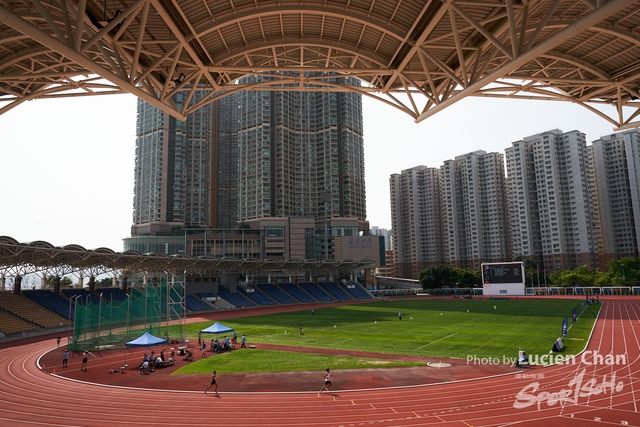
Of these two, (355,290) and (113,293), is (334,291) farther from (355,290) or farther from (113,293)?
(113,293)

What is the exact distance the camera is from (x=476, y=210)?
161500 millimetres

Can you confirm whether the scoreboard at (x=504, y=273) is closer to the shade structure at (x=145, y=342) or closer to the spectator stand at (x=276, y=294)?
the spectator stand at (x=276, y=294)

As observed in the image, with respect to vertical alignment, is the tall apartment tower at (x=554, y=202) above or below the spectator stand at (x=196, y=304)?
above

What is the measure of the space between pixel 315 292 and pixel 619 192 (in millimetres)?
114522

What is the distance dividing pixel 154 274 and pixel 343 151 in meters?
91.0

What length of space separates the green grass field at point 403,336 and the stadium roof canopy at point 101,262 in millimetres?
15281

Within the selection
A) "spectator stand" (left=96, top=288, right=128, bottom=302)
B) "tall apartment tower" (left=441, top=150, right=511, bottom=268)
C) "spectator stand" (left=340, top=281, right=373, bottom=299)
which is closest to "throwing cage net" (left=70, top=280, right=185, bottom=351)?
"spectator stand" (left=96, top=288, right=128, bottom=302)

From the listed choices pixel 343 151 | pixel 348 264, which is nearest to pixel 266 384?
pixel 348 264

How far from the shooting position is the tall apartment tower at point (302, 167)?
13850 cm

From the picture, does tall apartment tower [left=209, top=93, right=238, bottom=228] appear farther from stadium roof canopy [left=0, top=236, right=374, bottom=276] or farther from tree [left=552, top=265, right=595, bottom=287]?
tree [left=552, top=265, right=595, bottom=287]

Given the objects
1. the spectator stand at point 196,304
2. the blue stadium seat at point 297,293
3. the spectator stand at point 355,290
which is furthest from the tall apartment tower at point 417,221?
the spectator stand at point 196,304

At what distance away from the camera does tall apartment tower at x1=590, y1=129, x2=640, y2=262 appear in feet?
454

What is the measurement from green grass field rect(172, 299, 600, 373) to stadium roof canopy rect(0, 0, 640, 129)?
16.7 m

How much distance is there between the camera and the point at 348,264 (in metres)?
102
